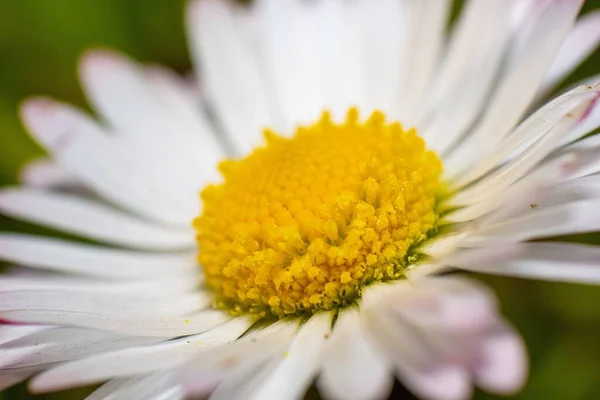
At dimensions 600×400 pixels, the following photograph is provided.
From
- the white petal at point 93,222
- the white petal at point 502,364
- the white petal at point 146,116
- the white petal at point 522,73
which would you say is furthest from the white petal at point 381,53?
the white petal at point 502,364

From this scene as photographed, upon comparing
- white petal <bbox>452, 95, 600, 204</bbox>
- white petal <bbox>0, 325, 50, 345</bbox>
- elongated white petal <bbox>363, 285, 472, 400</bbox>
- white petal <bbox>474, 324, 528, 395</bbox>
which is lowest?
white petal <bbox>474, 324, 528, 395</bbox>

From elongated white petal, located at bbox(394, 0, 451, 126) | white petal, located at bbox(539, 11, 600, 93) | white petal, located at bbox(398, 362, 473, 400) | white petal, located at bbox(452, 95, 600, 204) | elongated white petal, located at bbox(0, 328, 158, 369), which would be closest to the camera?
white petal, located at bbox(398, 362, 473, 400)

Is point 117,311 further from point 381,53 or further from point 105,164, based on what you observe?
point 381,53

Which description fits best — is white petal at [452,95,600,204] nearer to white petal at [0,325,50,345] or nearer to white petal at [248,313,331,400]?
white petal at [248,313,331,400]

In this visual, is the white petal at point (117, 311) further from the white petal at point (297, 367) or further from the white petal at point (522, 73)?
the white petal at point (522, 73)

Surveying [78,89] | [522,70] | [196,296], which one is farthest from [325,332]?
[78,89]

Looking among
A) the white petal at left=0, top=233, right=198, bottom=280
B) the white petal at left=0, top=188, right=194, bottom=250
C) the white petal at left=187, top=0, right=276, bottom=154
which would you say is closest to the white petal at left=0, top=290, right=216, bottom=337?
the white petal at left=0, top=233, right=198, bottom=280

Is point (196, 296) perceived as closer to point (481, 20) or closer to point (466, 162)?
point (466, 162)

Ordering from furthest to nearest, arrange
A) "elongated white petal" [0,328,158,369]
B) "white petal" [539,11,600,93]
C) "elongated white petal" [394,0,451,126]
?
1. "elongated white petal" [394,0,451,126]
2. "white petal" [539,11,600,93]
3. "elongated white petal" [0,328,158,369]
